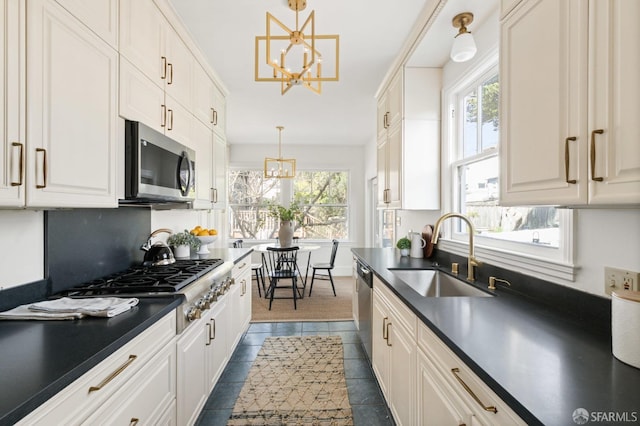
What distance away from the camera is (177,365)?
57.2 inches

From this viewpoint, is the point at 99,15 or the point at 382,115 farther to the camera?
the point at 382,115

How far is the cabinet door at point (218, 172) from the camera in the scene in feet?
10.3

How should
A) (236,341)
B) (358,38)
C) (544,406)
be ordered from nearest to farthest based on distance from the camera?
(544,406)
(358,38)
(236,341)

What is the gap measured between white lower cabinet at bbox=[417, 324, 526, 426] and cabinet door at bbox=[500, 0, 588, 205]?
1.94 feet

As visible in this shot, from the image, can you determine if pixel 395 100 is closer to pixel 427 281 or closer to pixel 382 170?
pixel 382 170

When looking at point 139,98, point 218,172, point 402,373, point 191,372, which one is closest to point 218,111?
point 218,172

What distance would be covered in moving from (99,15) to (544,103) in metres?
1.90

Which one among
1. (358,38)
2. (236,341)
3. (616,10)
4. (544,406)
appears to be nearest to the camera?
(544,406)

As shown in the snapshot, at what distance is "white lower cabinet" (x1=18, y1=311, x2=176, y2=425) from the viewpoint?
2.54 feet

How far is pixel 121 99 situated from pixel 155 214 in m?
1.19

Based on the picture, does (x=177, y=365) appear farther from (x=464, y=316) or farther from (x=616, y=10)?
(x=616, y=10)

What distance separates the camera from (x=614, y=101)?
76cm

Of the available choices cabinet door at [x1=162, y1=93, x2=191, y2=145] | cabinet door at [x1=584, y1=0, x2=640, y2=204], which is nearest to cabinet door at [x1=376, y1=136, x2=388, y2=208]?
cabinet door at [x1=162, y1=93, x2=191, y2=145]

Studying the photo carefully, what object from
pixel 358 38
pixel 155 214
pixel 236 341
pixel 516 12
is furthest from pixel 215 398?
pixel 358 38
